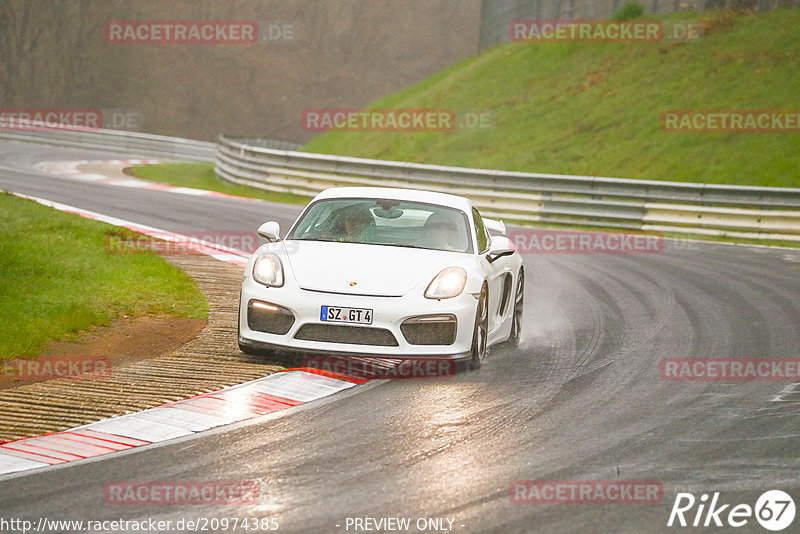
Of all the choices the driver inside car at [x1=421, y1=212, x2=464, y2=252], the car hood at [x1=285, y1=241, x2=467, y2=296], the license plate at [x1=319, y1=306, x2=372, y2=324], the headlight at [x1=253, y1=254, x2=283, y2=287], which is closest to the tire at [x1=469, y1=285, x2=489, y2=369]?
the car hood at [x1=285, y1=241, x2=467, y2=296]

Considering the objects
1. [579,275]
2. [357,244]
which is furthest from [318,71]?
[357,244]

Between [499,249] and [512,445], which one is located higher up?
[499,249]

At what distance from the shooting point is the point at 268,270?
7.89m

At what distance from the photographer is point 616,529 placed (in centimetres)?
472

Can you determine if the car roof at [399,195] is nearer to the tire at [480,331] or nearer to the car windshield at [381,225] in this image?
the car windshield at [381,225]

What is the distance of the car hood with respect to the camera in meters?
7.60

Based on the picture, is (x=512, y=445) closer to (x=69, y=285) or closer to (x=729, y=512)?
(x=729, y=512)

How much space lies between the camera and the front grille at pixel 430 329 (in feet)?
24.6

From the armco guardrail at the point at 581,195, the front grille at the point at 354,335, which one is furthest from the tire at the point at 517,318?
the armco guardrail at the point at 581,195

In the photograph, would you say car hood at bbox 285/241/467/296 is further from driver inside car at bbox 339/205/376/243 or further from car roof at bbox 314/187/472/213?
car roof at bbox 314/187/472/213

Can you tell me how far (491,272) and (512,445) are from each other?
8.94ft

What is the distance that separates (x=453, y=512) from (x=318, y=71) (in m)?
46.3

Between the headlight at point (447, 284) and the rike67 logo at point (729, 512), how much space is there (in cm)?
285

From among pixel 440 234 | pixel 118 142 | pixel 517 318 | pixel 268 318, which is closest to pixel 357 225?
pixel 440 234
